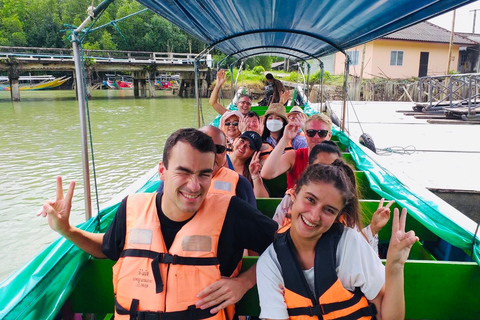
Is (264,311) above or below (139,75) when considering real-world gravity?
below

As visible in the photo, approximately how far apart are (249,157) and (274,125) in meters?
0.97

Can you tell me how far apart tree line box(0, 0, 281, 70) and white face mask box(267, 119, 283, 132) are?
3630 cm

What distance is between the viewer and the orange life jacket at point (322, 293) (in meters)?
1.38

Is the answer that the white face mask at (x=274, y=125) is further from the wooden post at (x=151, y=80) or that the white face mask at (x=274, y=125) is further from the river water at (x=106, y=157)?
the wooden post at (x=151, y=80)

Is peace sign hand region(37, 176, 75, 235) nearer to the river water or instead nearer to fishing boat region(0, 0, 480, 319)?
fishing boat region(0, 0, 480, 319)

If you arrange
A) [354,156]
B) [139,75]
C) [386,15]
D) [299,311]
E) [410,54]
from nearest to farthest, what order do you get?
[299,311]
[386,15]
[354,156]
[410,54]
[139,75]

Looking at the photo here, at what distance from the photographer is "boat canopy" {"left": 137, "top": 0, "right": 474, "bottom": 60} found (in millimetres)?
2576

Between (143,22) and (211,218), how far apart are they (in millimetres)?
40428

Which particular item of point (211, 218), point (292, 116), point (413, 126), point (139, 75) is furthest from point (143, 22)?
point (211, 218)

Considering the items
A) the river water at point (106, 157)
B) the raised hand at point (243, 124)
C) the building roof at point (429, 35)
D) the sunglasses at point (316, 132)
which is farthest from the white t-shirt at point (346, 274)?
the building roof at point (429, 35)

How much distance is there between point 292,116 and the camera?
4477 mm

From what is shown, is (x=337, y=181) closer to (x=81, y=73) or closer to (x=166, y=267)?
(x=166, y=267)

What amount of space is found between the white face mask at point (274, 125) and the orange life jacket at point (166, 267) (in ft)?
7.98

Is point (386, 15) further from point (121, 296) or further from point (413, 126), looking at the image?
point (413, 126)
